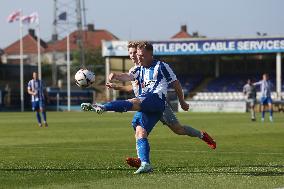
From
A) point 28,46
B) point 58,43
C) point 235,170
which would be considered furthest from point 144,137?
point 28,46

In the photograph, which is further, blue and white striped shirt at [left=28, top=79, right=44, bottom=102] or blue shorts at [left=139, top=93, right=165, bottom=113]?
blue and white striped shirt at [left=28, top=79, right=44, bottom=102]

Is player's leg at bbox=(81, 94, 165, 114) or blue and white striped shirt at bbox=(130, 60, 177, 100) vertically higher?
blue and white striped shirt at bbox=(130, 60, 177, 100)

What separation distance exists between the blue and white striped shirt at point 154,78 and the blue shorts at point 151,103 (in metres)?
0.06

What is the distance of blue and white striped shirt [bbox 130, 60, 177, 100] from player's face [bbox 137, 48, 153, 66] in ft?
0.41

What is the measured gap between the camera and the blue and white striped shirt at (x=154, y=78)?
12703mm

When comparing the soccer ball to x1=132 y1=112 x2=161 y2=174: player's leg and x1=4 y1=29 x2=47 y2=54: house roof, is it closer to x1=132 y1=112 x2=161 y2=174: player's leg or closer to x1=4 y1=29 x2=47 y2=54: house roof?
x1=132 y1=112 x2=161 y2=174: player's leg

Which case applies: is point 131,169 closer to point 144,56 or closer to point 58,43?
point 144,56

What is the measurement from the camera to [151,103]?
1256cm

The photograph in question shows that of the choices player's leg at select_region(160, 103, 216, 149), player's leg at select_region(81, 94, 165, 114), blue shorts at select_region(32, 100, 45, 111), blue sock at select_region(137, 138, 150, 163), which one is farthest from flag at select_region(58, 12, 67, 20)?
blue sock at select_region(137, 138, 150, 163)

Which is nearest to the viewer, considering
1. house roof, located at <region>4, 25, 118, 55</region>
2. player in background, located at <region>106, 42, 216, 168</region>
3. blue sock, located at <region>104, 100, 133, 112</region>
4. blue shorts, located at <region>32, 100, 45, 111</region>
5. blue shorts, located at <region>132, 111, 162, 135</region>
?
blue sock, located at <region>104, 100, 133, 112</region>

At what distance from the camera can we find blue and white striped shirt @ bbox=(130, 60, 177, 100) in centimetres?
1270

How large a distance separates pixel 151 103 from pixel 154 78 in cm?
43

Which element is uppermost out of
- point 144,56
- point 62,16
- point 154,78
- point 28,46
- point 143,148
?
point 62,16

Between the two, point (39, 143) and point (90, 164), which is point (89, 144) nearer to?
point (39, 143)
